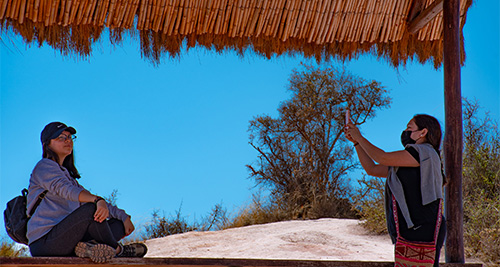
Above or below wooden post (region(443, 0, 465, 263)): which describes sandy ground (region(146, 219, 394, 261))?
below

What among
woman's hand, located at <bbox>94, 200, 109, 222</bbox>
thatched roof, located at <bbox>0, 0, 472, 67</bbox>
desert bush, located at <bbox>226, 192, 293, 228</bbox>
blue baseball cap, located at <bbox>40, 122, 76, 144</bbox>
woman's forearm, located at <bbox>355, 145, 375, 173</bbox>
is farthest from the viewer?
desert bush, located at <bbox>226, 192, 293, 228</bbox>

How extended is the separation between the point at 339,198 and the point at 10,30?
25.9ft

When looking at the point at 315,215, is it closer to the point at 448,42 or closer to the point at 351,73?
the point at 351,73

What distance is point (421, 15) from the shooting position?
159 inches

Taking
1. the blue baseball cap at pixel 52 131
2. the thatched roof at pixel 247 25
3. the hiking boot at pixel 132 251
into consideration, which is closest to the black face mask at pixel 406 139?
the thatched roof at pixel 247 25

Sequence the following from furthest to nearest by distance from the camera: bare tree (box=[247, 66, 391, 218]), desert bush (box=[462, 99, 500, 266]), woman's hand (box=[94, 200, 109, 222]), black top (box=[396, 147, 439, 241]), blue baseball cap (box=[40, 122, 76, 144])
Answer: bare tree (box=[247, 66, 391, 218]) < desert bush (box=[462, 99, 500, 266]) < blue baseball cap (box=[40, 122, 76, 144]) < black top (box=[396, 147, 439, 241]) < woman's hand (box=[94, 200, 109, 222])

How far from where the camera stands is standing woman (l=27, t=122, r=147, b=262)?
260 cm

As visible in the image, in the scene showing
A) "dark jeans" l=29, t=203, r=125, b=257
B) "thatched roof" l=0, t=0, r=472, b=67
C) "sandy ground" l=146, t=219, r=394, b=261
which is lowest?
"sandy ground" l=146, t=219, r=394, b=261

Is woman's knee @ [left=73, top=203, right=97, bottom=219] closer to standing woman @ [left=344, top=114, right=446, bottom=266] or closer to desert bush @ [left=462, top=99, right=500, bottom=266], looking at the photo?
standing woman @ [left=344, top=114, right=446, bottom=266]

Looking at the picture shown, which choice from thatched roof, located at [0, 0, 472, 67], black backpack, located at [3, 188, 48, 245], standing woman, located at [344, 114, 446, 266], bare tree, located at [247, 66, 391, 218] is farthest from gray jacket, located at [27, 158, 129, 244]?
bare tree, located at [247, 66, 391, 218]

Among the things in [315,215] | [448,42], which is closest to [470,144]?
[315,215]

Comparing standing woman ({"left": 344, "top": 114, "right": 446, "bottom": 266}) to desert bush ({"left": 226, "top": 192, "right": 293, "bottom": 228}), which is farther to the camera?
desert bush ({"left": 226, "top": 192, "right": 293, "bottom": 228})

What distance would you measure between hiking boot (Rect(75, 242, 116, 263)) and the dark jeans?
0.04 meters

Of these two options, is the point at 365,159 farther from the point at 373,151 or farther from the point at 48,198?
the point at 48,198
